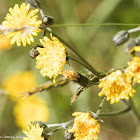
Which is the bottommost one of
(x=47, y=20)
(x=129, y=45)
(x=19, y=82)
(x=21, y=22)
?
(x=129, y=45)

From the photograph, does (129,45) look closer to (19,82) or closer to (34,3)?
(34,3)

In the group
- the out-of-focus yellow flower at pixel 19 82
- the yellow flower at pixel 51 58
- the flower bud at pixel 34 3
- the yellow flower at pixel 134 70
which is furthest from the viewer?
the out-of-focus yellow flower at pixel 19 82

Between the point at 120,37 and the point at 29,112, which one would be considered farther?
the point at 29,112

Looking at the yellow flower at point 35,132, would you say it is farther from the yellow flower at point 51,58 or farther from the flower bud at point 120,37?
the flower bud at point 120,37

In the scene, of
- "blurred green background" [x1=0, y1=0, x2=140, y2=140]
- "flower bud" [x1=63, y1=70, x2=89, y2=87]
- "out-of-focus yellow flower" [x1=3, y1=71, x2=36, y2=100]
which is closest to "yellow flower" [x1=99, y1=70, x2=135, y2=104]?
"flower bud" [x1=63, y1=70, x2=89, y2=87]

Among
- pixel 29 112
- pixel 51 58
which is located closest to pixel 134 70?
pixel 51 58

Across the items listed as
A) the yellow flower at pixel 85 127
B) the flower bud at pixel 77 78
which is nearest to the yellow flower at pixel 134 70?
the flower bud at pixel 77 78
